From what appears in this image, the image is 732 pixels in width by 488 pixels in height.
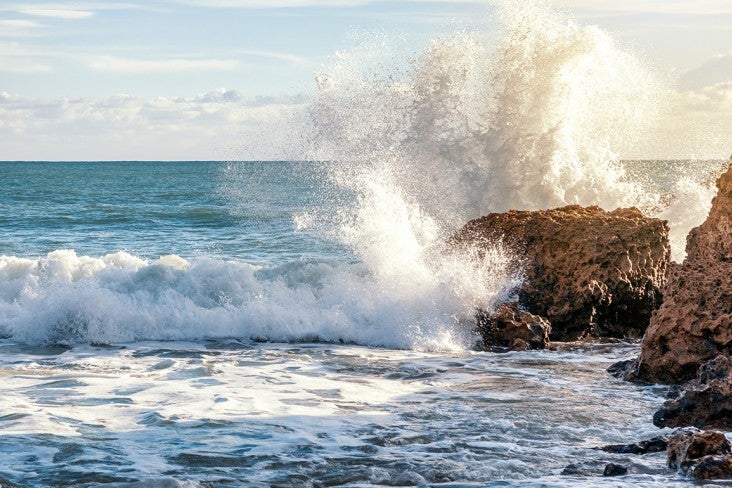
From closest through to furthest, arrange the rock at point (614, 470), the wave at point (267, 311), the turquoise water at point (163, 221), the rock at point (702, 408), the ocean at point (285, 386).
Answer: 1. the rock at point (614, 470)
2. the ocean at point (285, 386)
3. the rock at point (702, 408)
4. the wave at point (267, 311)
5. the turquoise water at point (163, 221)

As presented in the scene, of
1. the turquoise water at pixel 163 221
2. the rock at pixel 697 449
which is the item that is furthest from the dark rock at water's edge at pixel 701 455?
the turquoise water at pixel 163 221

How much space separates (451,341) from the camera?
31.0 feet

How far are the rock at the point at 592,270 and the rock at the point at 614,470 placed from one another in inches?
175

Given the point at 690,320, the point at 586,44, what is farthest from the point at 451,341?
the point at 586,44

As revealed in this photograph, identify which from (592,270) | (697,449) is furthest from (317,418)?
(592,270)

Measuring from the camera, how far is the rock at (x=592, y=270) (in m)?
9.54

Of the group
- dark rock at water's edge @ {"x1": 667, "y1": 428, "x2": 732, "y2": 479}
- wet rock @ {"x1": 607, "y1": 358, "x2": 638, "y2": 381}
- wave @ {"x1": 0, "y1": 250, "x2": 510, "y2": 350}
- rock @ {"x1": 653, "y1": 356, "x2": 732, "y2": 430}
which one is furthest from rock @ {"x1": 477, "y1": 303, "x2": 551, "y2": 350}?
dark rock at water's edge @ {"x1": 667, "y1": 428, "x2": 732, "y2": 479}

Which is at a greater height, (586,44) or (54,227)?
(586,44)

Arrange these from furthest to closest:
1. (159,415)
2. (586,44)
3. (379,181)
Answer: (586,44), (379,181), (159,415)

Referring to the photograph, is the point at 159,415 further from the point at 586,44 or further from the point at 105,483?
the point at 586,44

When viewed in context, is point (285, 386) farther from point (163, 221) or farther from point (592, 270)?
point (163, 221)

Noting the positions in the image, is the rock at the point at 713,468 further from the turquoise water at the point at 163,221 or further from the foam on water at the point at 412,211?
the turquoise water at the point at 163,221

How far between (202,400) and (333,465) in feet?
6.06

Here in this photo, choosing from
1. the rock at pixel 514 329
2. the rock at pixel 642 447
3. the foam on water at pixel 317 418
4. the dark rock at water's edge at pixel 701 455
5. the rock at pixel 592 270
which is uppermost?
the rock at pixel 592 270
